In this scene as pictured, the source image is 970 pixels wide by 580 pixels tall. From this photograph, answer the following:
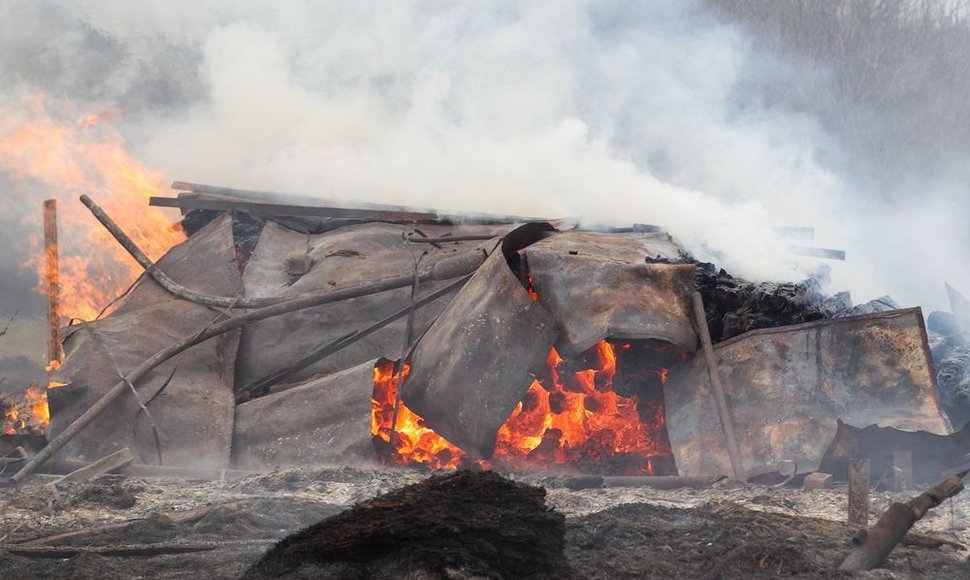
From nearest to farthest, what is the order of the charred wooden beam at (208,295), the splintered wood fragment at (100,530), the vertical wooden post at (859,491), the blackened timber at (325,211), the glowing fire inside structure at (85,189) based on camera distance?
the splintered wood fragment at (100,530) → the vertical wooden post at (859,491) → the charred wooden beam at (208,295) → the blackened timber at (325,211) → the glowing fire inside structure at (85,189)

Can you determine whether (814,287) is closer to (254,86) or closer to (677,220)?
(677,220)

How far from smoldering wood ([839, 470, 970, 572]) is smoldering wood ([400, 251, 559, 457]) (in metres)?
2.96

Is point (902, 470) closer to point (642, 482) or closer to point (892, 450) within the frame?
point (892, 450)

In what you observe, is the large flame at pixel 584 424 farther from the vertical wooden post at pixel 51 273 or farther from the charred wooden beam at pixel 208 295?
the vertical wooden post at pixel 51 273

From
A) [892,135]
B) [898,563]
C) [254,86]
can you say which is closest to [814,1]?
[892,135]

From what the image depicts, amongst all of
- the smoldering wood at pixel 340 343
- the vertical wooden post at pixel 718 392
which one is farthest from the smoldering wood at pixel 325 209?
the vertical wooden post at pixel 718 392

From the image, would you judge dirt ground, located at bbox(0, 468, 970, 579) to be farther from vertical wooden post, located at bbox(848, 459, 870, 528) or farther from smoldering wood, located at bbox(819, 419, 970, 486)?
smoldering wood, located at bbox(819, 419, 970, 486)

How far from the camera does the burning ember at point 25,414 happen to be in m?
8.08

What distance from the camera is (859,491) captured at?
17.2 feet

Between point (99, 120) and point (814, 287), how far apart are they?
12.7 metres

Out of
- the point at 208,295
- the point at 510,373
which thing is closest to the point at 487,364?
the point at 510,373

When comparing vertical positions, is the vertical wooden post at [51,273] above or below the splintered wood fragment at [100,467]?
above

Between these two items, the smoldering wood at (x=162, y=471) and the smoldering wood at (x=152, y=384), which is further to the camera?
the smoldering wood at (x=152, y=384)

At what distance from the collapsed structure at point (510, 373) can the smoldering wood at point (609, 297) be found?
14 millimetres
